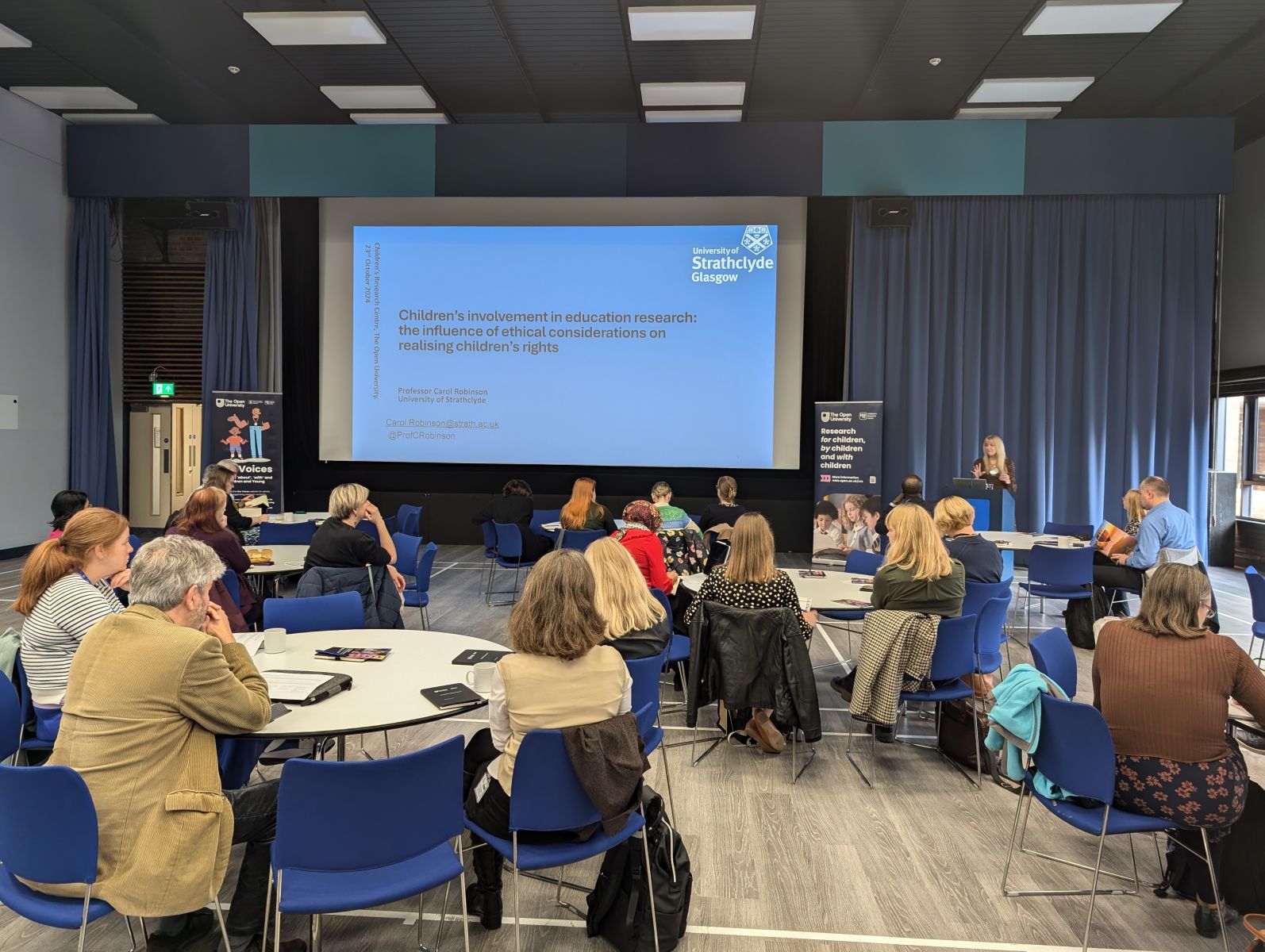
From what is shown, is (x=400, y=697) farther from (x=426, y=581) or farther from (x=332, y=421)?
(x=332, y=421)

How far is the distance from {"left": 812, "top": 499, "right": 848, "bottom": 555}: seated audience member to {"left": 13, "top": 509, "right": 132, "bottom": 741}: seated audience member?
25.9ft

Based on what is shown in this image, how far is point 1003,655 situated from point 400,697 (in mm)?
4995

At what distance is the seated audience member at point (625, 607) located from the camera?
327 centimetres

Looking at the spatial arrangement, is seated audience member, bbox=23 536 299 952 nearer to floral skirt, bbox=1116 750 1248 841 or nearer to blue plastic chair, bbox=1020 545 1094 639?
floral skirt, bbox=1116 750 1248 841

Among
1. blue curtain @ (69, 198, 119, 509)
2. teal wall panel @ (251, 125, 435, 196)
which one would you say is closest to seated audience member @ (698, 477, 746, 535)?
teal wall panel @ (251, 125, 435, 196)

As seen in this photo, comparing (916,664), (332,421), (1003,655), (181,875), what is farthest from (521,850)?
(332,421)

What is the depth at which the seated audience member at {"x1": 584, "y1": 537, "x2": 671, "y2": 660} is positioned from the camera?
3270 mm

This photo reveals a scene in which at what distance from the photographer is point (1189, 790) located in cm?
259

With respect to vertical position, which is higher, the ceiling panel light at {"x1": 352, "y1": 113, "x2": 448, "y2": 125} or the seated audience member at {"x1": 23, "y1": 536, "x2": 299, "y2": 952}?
the ceiling panel light at {"x1": 352, "y1": 113, "x2": 448, "y2": 125}

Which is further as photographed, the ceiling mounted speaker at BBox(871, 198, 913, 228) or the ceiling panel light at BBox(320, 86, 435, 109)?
the ceiling mounted speaker at BBox(871, 198, 913, 228)

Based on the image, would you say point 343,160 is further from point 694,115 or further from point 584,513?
point 584,513

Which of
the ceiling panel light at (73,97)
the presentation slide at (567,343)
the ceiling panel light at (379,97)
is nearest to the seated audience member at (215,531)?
the presentation slide at (567,343)

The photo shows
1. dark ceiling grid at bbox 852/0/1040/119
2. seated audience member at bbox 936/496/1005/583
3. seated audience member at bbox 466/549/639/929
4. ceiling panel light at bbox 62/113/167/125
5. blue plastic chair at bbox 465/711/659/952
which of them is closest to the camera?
blue plastic chair at bbox 465/711/659/952

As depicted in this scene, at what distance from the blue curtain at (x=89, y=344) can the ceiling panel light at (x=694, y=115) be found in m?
6.82
